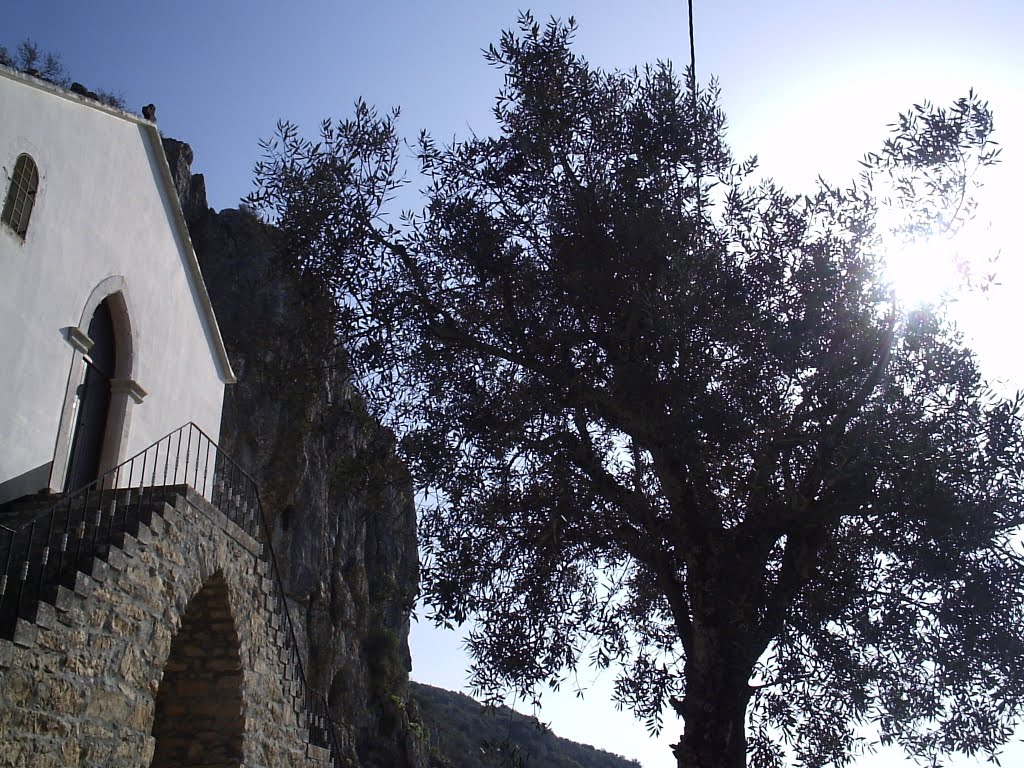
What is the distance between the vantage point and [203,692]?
379 inches

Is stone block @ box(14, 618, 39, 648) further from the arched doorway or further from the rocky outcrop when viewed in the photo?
the rocky outcrop

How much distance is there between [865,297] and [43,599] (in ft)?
24.1

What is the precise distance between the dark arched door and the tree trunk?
776cm

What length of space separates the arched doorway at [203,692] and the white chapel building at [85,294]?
2255mm

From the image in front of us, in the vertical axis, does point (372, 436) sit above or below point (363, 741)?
above

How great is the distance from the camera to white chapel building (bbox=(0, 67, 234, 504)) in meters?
9.20

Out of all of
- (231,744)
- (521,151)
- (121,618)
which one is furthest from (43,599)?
(521,151)

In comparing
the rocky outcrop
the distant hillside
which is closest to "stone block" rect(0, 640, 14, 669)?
the rocky outcrop

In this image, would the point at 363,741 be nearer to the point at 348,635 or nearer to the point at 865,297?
the point at 348,635

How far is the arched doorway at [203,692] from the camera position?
9352 millimetres

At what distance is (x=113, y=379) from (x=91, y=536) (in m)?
4.15

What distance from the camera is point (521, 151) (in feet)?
31.3

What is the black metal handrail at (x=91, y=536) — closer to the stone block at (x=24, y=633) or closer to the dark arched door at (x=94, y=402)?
the stone block at (x=24, y=633)

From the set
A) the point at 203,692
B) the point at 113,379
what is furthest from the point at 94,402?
the point at 203,692
